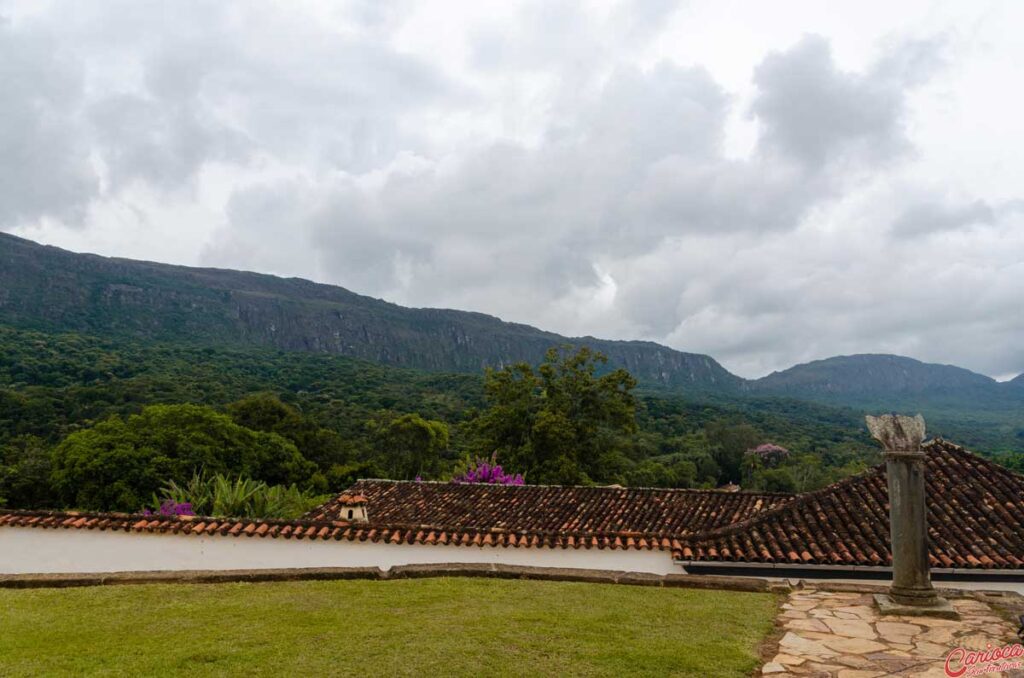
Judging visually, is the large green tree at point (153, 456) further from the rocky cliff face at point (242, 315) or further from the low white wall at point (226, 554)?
the rocky cliff face at point (242, 315)

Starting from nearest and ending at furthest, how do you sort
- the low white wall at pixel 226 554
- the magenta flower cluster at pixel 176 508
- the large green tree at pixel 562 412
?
1. the low white wall at pixel 226 554
2. the magenta flower cluster at pixel 176 508
3. the large green tree at pixel 562 412

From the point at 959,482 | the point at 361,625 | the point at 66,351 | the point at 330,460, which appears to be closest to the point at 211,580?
the point at 361,625

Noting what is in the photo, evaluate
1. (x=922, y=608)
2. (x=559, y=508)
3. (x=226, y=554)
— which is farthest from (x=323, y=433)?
(x=922, y=608)

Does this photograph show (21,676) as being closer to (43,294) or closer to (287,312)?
(43,294)

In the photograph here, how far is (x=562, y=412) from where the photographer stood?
3175cm

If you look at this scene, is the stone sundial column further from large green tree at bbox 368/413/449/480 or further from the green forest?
large green tree at bbox 368/413/449/480

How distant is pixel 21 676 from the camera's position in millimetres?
4203

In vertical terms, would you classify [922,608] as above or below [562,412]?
below

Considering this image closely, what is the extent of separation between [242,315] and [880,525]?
149951mm

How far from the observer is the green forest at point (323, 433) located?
30.2 m

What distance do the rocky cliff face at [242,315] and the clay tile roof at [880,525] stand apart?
4268 inches

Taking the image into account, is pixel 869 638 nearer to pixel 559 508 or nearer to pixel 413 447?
pixel 559 508

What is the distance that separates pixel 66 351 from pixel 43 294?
54.5 m

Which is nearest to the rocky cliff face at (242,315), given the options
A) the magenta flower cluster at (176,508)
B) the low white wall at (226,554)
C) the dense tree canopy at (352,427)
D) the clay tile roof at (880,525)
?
the dense tree canopy at (352,427)
